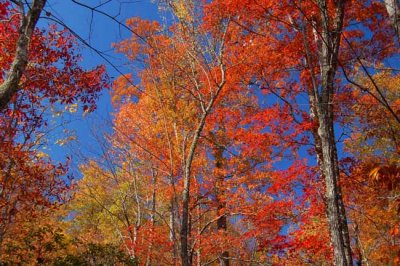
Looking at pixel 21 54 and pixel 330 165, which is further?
pixel 330 165

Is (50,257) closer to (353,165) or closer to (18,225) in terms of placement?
(18,225)

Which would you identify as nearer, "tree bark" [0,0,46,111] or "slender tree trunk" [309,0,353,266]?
"tree bark" [0,0,46,111]

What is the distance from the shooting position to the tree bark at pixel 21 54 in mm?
2971

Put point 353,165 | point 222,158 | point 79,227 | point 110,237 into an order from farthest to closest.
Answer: point 79,227 < point 110,237 < point 222,158 < point 353,165

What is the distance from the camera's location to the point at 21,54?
3150 millimetres

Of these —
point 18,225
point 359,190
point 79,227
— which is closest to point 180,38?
point 18,225

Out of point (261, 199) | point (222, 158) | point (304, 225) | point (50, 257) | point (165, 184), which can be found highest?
point (222, 158)

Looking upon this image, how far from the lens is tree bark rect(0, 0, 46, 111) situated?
297 centimetres

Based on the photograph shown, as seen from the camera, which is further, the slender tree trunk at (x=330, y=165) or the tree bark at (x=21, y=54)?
the slender tree trunk at (x=330, y=165)

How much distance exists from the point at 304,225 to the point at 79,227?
19322 mm

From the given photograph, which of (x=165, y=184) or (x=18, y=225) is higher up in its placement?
(x=165, y=184)

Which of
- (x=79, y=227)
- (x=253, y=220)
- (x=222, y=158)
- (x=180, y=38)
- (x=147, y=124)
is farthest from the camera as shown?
(x=79, y=227)

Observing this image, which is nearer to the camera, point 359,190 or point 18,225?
point 18,225

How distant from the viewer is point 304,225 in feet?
33.7
